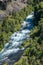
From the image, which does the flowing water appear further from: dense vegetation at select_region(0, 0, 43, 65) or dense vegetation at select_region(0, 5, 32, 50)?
dense vegetation at select_region(0, 0, 43, 65)

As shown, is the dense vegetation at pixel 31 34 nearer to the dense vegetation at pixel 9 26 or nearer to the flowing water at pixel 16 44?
the dense vegetation at pixel 9 26

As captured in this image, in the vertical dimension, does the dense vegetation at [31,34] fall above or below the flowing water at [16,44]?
above

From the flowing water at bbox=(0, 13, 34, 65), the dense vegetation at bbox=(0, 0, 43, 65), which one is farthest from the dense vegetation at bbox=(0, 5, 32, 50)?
the flowing water at bbox=(0, 13, 34, 65)

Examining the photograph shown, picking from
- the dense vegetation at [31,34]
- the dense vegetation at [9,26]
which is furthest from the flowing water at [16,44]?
the dense vegetation at [31,34]

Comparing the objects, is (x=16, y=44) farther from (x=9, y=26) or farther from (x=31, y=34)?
(x=9, y=26)

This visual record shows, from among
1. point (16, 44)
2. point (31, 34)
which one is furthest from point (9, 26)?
point (31, 34)
